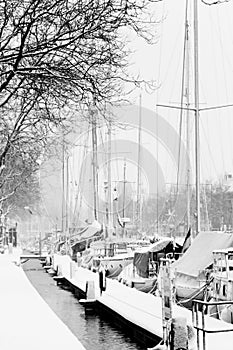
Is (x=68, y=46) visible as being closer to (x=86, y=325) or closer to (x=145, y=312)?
(x=145, y=312)

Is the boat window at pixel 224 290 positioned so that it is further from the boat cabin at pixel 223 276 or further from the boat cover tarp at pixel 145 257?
the boat cover tarp at pixel 145 257

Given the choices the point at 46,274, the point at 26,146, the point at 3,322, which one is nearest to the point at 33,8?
the point at 3,322

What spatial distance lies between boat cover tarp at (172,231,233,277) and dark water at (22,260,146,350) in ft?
10.2

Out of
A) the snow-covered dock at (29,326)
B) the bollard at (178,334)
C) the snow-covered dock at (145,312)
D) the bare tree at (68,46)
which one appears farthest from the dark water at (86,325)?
the bare tree at (68,46)

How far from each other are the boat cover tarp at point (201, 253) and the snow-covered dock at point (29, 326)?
16.1ft

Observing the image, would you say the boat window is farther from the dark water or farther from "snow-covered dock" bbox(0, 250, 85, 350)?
"snow-covered dock" bbox(0, 250, 85, 350)

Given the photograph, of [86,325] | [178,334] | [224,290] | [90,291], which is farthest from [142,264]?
[178,334]

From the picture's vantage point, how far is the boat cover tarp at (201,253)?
20500 millimetres

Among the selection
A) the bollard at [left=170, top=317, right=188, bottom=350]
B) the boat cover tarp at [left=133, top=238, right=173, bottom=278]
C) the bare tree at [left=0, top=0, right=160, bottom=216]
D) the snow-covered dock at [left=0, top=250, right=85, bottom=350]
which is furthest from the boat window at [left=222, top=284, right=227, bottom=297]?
the boat cover tarp at [left=133, top=238, right=173, bottom=278]

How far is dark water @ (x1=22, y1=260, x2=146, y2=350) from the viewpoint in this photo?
1638 cm

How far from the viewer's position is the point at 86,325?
782 inches

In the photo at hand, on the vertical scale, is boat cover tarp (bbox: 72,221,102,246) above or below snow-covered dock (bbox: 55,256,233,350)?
above

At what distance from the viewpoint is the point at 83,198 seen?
62.5m

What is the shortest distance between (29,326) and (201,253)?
8957mm
